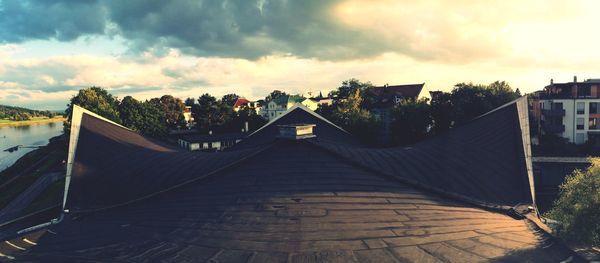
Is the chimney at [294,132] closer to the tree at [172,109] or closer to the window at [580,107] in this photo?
the window at [580,107]

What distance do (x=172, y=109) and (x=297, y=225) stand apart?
117 metres

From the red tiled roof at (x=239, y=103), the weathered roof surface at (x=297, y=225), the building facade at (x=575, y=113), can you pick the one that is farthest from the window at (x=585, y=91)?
the red tiled roof at (x=239, y=103)

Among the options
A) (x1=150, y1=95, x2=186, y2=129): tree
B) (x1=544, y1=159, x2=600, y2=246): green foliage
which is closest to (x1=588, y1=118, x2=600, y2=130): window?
(x1=544, y1=159, x2=600, y2=246): green foliage

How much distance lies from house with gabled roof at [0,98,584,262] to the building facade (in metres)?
42.8

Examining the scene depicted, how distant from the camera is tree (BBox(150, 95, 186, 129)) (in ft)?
400

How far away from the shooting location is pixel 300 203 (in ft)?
69.8

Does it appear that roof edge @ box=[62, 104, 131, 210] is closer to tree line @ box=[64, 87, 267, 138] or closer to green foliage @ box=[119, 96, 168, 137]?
tree line @ box=[64, 87, 267, 138]

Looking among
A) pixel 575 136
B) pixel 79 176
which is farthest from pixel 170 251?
pixel 575 136

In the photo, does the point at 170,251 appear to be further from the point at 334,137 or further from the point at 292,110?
the point at 292,110

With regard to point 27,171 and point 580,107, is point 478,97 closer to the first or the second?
point 580,107

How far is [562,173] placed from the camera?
53.6 meters

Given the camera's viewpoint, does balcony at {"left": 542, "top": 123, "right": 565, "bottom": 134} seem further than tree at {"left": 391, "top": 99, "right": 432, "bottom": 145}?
Yes

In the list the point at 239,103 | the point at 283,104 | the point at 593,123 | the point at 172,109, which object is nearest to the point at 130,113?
the point at 172,109

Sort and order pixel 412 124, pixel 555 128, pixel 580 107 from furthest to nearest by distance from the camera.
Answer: pixel 555 128 → pixel 580 107 → pixel 412 124
